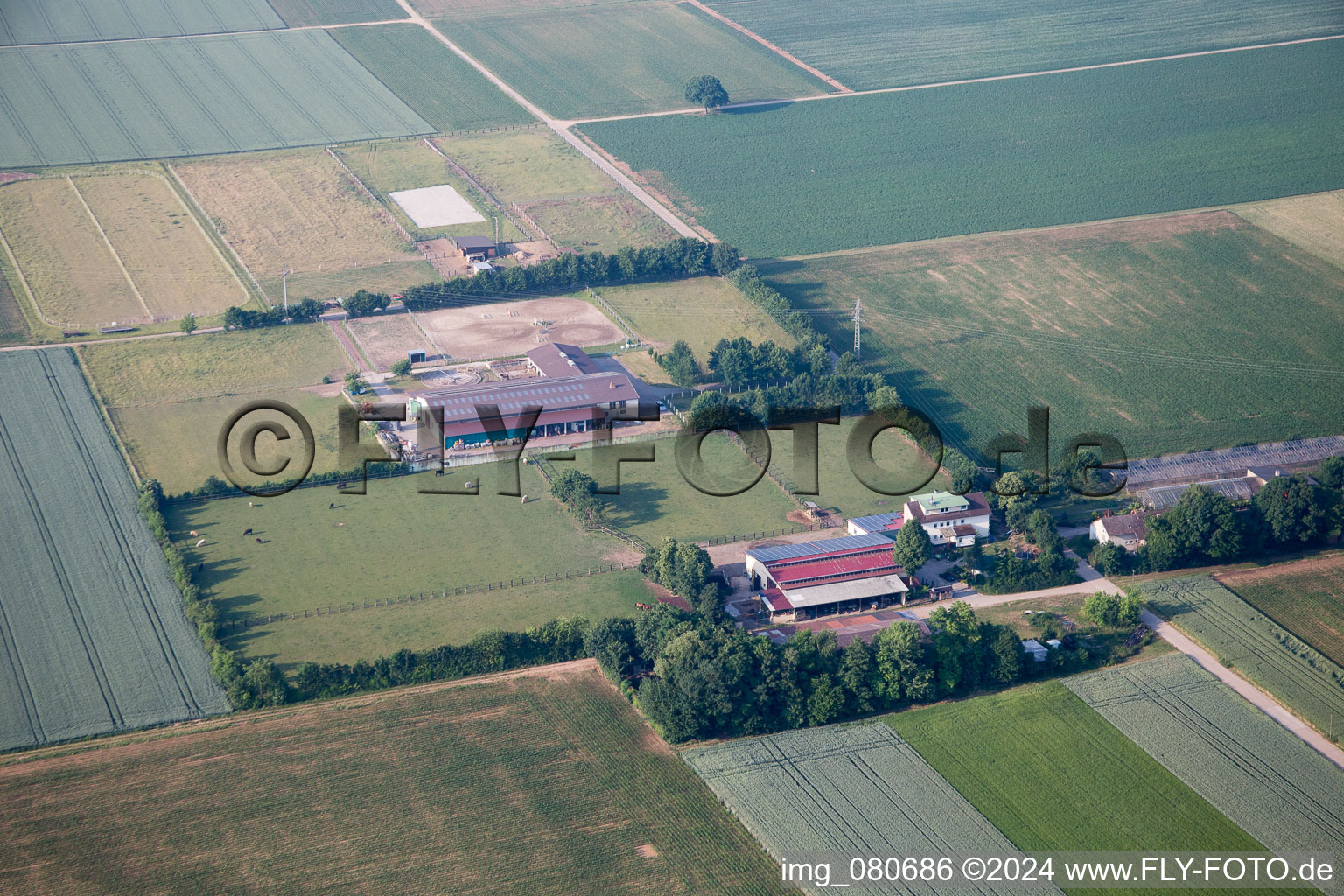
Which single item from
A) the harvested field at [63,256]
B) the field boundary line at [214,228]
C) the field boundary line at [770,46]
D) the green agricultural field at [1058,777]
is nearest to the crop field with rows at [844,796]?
the green agricultural field at [1058,777]

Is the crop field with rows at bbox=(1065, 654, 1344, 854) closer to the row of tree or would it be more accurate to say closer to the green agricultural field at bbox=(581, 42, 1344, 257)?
the row of tree

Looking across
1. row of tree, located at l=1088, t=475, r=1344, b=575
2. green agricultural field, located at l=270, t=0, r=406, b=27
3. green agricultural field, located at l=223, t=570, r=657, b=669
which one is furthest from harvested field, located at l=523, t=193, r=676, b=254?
green agricultural field, located at l=270, t=0, r=406, b=27

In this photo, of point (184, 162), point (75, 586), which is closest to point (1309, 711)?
point (75, 586)

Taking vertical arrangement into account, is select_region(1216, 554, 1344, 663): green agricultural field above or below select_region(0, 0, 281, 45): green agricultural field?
below

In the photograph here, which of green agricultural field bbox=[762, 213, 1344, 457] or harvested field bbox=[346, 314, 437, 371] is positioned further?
harvested field bbox=[346, 314, 437, 371]

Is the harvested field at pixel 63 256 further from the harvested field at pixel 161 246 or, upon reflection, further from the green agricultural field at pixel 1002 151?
the green agricultural field at pixel 1002 151

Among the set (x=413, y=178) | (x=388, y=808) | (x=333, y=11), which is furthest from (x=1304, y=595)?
(x=333, y=11)

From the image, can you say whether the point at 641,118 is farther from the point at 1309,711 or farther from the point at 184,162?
the point at 1309,711

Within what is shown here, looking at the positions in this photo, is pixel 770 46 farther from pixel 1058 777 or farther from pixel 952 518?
pixel 1058 777
